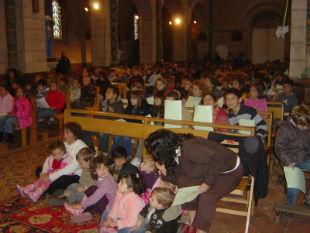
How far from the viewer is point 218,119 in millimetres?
5938

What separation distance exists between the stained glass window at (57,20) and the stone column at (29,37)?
11.5 metres

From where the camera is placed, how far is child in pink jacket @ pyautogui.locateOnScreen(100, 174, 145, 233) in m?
4.20

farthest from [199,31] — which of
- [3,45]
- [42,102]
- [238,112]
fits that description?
[238,112]

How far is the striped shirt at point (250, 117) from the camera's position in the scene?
5.65 m

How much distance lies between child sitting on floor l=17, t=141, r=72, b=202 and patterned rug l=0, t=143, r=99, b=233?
0.11m

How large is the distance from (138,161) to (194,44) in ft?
66.0

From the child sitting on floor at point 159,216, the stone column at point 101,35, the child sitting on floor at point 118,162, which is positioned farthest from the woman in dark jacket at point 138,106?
the stone column at point 101,35

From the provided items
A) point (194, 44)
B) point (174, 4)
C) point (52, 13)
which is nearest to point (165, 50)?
point (194, 44)

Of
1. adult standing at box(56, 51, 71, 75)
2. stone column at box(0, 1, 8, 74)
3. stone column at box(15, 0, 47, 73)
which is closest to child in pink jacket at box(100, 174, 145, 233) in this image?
stone column at box(15, 0, 47, 73)

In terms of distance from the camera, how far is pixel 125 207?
167 inches

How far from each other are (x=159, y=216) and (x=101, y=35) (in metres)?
12.4

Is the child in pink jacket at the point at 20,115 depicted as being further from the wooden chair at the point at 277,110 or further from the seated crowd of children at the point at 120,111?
the wooden chair at the point at 277,110

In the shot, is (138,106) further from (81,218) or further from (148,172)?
(81,218)

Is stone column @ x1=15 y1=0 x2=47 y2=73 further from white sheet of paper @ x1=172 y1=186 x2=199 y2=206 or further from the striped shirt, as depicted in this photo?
white sheet of paper @ x1=172 y1=186 x2=199 y2=206
